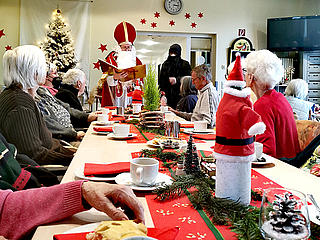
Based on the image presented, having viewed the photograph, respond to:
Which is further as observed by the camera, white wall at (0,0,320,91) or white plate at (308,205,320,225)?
white wall at (0,0,320,91)

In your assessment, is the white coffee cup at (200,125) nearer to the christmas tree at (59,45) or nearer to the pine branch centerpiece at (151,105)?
the pine branch centerpiece at (151,105)

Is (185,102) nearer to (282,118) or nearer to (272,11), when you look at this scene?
(282,118)

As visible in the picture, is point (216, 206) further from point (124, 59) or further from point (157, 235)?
point (124, 59)

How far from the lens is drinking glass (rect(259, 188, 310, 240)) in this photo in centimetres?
57

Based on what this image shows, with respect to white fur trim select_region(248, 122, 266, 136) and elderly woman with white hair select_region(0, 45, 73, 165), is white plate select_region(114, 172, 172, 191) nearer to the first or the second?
white fur trim select_region(248, 122, 266, 136)

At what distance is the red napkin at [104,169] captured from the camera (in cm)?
104

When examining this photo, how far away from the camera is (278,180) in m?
1.11

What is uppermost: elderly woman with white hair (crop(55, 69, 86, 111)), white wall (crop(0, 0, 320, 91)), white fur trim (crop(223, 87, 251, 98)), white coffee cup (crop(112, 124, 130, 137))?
white wall (crop(0, 0, 320, 91))

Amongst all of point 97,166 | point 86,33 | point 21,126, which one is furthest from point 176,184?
point 86,33

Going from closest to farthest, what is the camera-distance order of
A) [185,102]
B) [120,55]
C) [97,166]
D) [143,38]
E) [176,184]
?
[176,184] < [97,166] < [120,55] < [185,102] < [143,38]

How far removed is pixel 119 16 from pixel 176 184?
6716 mm

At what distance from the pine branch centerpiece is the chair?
35.2 inches

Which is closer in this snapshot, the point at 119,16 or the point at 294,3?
the point at 119,16

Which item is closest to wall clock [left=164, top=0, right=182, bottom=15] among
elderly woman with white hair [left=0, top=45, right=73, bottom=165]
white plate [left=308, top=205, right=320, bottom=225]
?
elderly woman with white hair [left=0, top=45, right=73, bottom=165]
